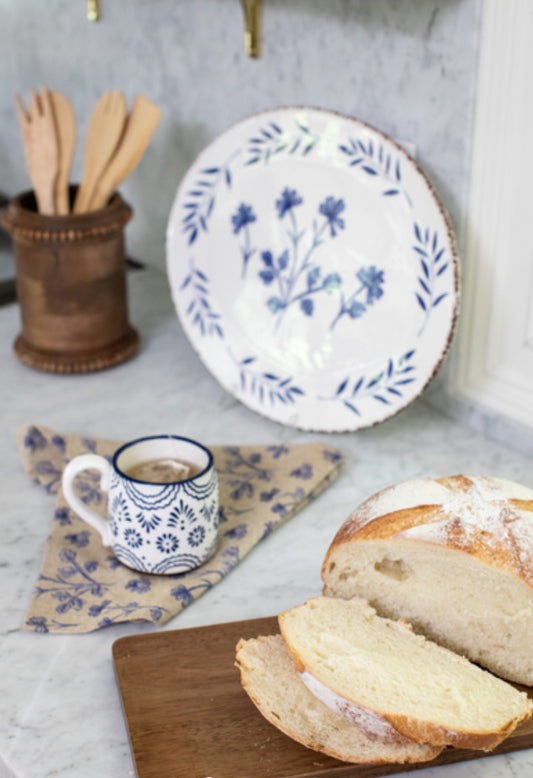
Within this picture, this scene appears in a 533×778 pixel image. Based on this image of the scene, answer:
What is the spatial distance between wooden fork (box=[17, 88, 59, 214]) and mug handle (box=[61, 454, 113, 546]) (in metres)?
0.51

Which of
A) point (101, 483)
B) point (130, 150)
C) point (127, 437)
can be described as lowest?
point (127, 437)

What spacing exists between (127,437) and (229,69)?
590 mm

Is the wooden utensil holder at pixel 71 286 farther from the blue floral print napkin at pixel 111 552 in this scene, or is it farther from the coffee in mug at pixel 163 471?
the coffee in mug at pixel 163 471

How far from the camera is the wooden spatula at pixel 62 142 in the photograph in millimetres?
1249

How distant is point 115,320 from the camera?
1.31 m

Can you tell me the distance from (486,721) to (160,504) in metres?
0.33

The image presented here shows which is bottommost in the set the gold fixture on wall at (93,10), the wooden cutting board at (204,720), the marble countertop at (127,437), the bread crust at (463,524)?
the marble countertop at (127,437)

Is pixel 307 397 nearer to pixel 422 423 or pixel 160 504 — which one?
pixel 422 423

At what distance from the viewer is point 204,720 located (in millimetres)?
700

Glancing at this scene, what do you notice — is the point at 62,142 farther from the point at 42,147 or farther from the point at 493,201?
the point at 493,201

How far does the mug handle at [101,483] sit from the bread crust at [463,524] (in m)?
0.23

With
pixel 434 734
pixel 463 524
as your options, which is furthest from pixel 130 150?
pixel 434 734

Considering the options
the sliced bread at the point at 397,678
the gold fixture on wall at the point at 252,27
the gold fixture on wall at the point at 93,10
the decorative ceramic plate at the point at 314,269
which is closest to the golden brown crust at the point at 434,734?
the sliced bread at the point at 397,678

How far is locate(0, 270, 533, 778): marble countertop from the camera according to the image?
70 centimetres
